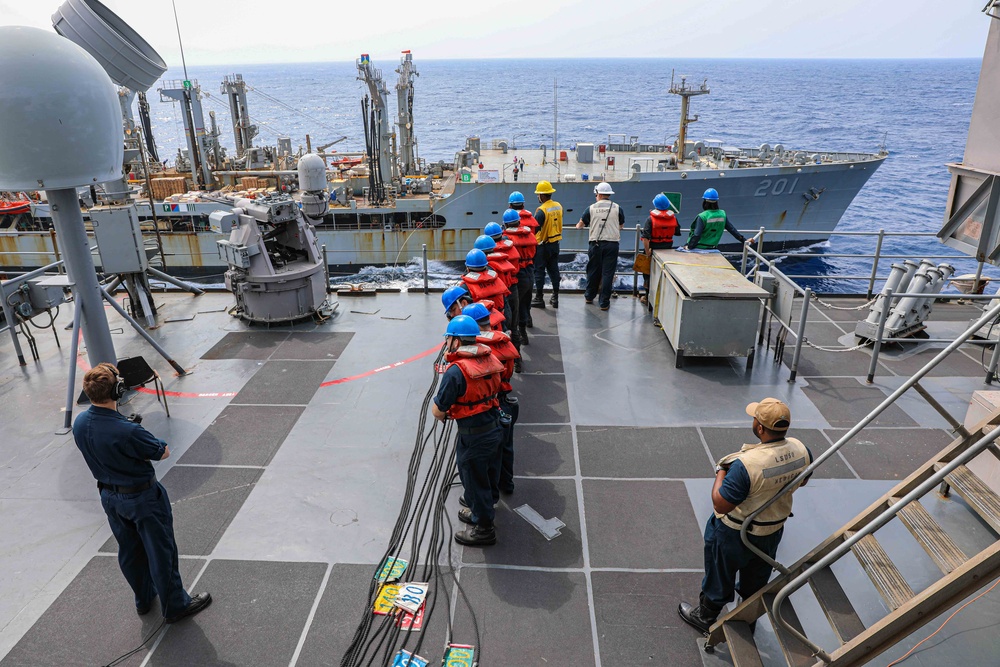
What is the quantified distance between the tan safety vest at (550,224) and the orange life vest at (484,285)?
299cm

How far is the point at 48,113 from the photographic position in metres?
→ 6.15

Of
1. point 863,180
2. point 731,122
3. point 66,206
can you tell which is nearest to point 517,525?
point 66,206

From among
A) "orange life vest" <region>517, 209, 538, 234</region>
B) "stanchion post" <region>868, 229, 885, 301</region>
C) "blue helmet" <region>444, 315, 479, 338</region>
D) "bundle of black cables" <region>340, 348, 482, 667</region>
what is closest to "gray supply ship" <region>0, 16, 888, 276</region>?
"stanchion post" <region>868, 229, 885, 301</region>

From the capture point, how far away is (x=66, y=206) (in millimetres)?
6879

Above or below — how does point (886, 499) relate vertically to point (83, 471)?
above

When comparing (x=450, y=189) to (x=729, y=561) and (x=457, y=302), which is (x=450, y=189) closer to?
(x=457, y=302)

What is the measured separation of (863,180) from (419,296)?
102 feet

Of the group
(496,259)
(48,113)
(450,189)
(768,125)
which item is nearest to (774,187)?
(450,189)

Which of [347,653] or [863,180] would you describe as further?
[863,180]

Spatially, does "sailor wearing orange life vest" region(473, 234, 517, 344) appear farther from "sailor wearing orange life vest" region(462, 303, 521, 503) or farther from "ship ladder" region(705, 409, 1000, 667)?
"ship ladder" region(705, 409, 1000, 667)

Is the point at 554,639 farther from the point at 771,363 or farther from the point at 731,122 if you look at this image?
the point at 731,122

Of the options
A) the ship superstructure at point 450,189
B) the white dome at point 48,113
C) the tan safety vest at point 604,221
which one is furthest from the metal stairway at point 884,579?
the ship superstructure at point 450,189

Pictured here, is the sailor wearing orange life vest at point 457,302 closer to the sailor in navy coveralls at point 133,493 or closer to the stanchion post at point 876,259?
the sailor in navy coveralls at point 133,493

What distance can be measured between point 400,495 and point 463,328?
1942 millimetres
